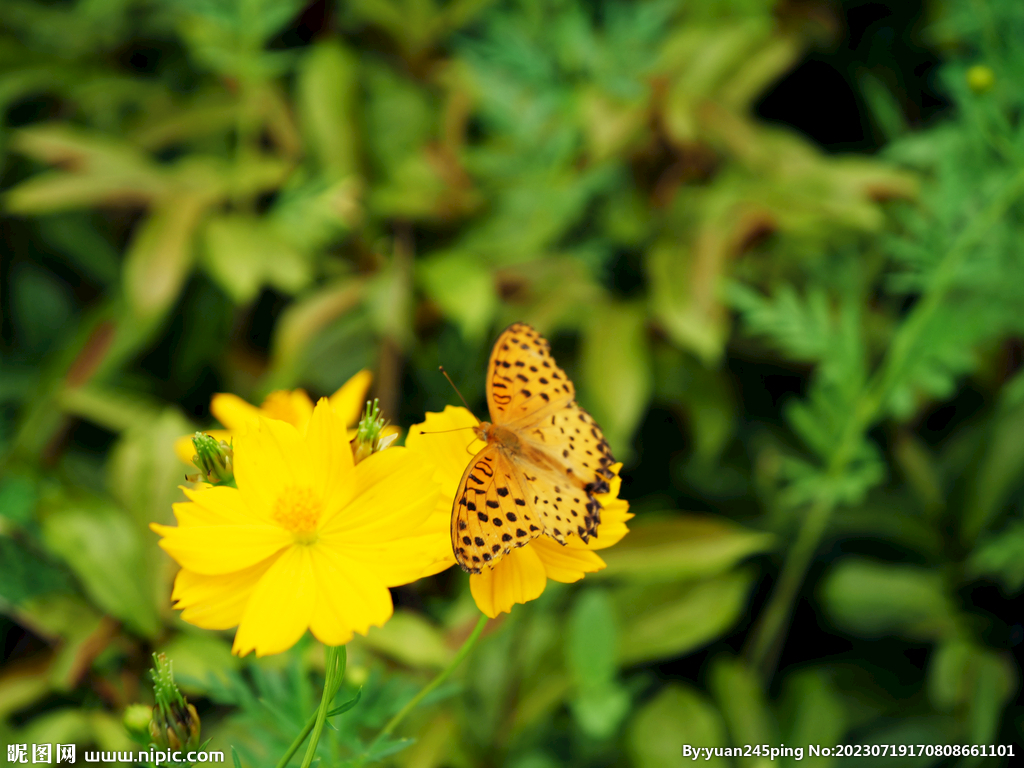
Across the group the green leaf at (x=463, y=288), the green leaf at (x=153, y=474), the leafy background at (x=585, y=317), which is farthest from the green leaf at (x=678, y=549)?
the green leaf at (x=153, y=474)

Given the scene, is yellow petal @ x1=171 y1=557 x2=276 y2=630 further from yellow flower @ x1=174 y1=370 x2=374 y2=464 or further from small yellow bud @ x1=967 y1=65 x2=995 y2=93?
small yellow bud @ x1=967 y1=65 x2=995 y2=93

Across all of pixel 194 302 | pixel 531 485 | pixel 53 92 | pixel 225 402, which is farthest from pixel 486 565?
pixel 53 92

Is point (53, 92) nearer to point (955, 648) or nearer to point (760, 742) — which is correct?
point (760, 742)

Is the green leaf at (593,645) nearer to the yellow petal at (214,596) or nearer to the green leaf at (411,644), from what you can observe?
the green leaf at (411,644)

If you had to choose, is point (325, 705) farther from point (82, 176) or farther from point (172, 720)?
point (82, 176)

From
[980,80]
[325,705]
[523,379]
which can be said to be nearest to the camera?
[325,705]

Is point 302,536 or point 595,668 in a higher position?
point 302,536

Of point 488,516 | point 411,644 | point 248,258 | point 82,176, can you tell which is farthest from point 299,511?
point 82,176
